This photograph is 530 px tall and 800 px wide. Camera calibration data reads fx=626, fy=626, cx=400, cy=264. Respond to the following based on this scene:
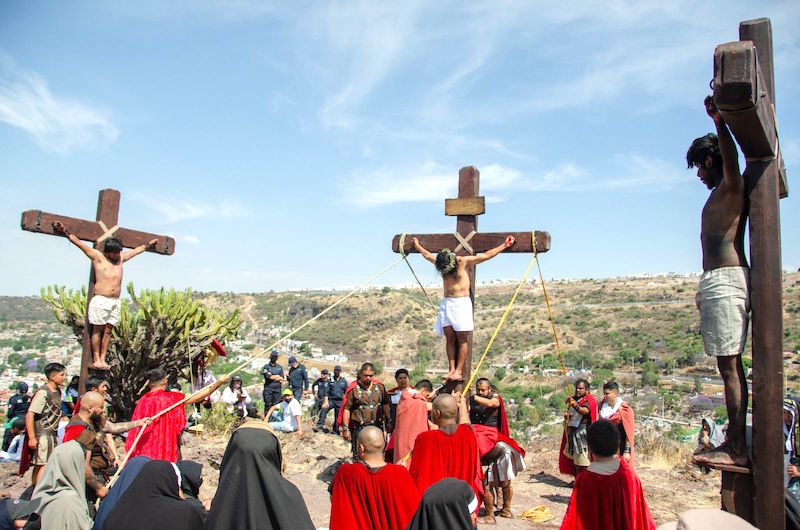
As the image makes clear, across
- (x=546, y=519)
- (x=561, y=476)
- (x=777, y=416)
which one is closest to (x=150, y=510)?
(x=777, y=416)

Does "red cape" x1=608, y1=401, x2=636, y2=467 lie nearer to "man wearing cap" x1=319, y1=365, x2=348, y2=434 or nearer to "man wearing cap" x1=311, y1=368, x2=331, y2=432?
"man wearing cap" x1=319, y1=365, x2=348, y2=434

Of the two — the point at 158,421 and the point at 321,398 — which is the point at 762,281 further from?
the point at 321,398

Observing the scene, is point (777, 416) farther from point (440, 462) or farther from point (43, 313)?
point (43, 313)

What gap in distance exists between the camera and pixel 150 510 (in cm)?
326

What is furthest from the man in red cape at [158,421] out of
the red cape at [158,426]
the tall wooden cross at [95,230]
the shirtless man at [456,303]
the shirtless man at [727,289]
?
the shirtless man at [727,289]

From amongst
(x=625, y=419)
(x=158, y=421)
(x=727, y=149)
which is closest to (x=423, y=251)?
(x=158, y=421)

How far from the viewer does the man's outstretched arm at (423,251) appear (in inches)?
303

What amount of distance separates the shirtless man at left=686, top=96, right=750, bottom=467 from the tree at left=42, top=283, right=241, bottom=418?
975cm

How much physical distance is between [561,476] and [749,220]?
28.0ft

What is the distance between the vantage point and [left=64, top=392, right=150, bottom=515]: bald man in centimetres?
534

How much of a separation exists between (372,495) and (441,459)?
4.36ft

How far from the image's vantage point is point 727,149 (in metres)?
3.33

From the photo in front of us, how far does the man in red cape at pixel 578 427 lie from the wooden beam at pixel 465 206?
11.2 ft

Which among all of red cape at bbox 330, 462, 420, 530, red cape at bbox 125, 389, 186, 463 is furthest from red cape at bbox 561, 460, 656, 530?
red cape at bbox 125, 389, 186, 463
